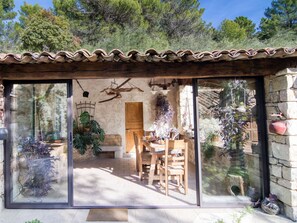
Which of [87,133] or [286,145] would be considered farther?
[87,133]

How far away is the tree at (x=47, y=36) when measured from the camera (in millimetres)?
9344

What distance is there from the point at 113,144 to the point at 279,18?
11.1 metres

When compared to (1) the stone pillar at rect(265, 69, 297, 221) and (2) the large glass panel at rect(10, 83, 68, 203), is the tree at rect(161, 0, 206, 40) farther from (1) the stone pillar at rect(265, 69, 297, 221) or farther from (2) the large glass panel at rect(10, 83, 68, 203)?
(2) the large glass panel at rect(10, 83, 68, 203)

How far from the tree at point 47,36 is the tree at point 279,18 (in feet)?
31.4

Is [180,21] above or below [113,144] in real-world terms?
above

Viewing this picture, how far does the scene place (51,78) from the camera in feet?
11.1

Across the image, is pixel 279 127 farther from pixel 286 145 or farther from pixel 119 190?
pixel 119 190

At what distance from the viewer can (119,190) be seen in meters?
4.30

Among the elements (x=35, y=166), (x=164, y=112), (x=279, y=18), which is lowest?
(x=35, y=166)

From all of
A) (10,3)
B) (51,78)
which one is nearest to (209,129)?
(51,78)

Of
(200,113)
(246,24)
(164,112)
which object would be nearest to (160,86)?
(164,112)

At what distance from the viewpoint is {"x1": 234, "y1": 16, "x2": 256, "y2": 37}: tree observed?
1238 centimetres

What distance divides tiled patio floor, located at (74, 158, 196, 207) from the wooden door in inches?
83.3

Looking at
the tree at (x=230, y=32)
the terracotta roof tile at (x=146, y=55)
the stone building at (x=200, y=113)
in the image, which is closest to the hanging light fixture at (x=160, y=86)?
→ the stone building at (x=200, y=113)
